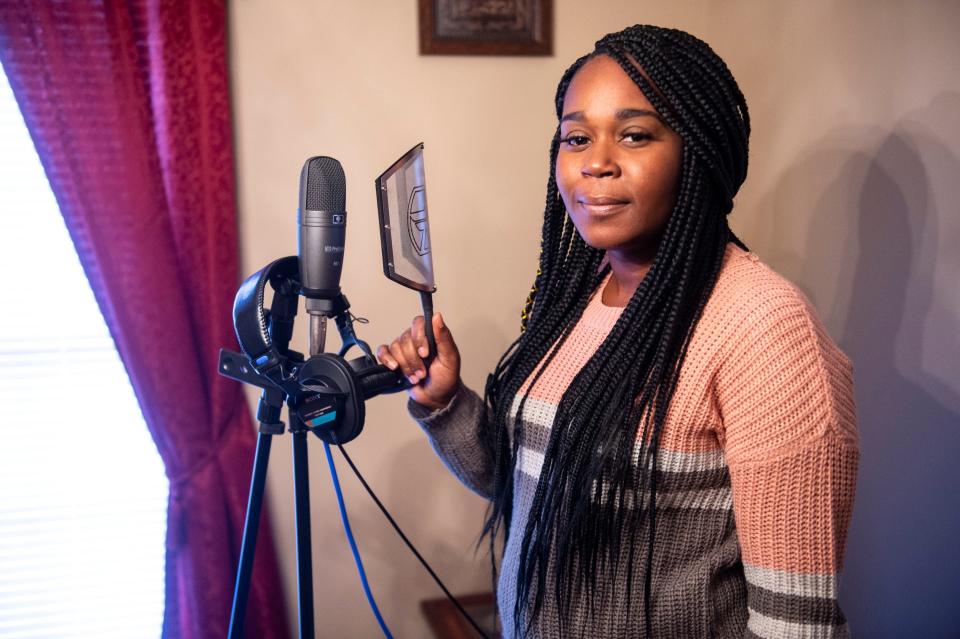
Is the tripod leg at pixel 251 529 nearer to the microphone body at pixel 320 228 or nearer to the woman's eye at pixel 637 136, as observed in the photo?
the microphone body at pixel 320 228

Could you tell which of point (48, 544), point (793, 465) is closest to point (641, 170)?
point (793, 465)

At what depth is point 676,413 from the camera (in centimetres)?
91

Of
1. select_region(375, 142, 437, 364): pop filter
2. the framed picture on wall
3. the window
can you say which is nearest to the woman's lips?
select_region(375, 142, 437, 364): pop filter

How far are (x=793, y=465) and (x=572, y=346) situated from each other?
1.26ft

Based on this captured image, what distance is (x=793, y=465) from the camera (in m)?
0.80

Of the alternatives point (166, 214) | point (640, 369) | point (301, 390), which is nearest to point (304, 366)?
point (301, 390)

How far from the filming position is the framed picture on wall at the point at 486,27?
1.99 meters

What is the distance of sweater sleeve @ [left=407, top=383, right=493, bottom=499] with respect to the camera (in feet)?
3.98

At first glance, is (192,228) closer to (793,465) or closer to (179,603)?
(179,603)

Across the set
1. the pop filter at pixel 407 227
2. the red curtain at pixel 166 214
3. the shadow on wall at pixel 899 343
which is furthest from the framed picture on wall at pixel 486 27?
the pop filter at pixel 407 227

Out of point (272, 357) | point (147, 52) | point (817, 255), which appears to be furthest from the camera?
point (147, 52)

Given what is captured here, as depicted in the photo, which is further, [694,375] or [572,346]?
[572,346]

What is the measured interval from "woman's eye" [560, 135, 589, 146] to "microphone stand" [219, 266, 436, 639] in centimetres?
30

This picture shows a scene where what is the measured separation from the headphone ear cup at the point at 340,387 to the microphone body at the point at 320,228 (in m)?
0.10
